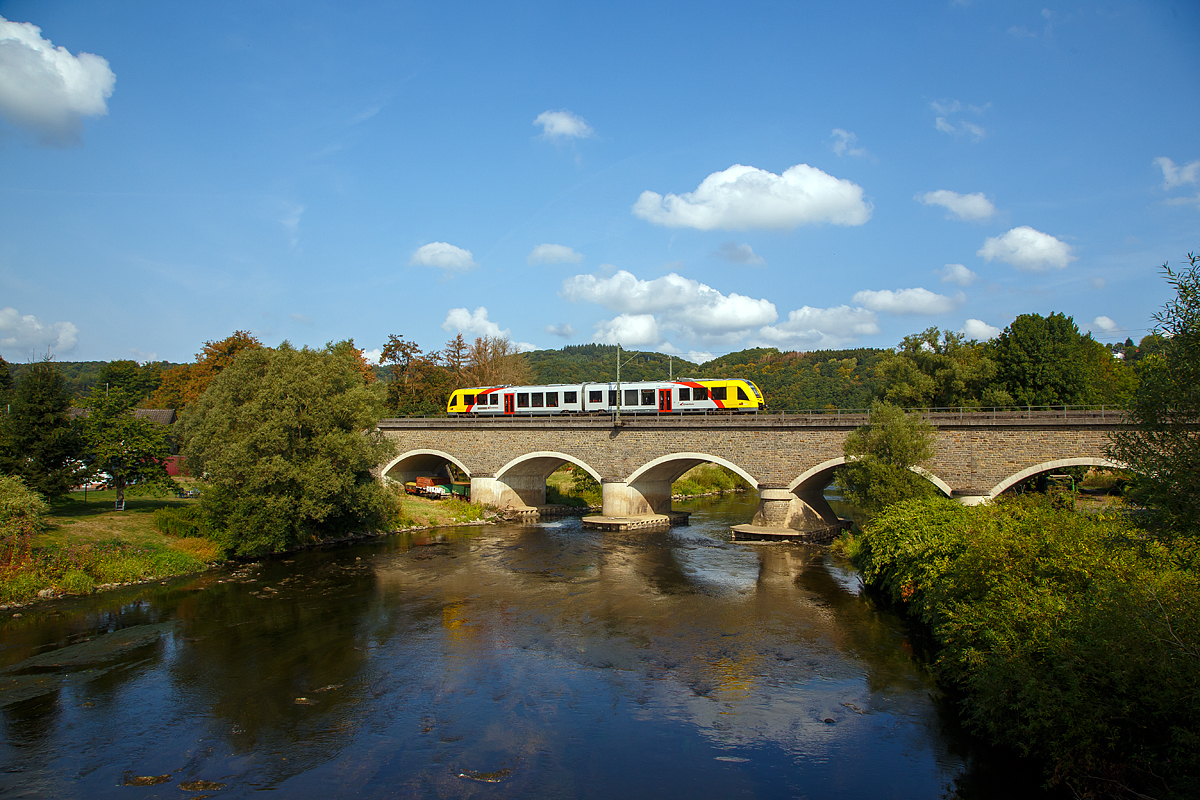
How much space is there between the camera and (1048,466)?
2977 centimetres

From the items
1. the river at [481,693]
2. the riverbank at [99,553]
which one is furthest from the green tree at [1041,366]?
the riverbank at [99,553]

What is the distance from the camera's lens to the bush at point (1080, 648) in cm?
952

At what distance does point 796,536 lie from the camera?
35281 mm

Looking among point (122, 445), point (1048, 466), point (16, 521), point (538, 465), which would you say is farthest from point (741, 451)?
point (16, 521)

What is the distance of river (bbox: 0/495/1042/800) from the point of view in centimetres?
1237

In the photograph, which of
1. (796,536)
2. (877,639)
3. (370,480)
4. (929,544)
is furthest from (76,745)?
(796,536)

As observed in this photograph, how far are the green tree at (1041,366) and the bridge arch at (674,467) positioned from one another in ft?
65.6

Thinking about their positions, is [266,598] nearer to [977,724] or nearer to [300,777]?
[300,777]

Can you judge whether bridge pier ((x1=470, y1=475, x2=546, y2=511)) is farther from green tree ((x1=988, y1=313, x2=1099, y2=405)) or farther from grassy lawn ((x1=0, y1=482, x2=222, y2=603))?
green tree ((x1=988, y1=313, x2=1099, y2=405))

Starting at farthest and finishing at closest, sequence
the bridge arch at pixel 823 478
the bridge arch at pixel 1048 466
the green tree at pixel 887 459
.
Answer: the bridge arch at pixel 823 478 < the green tree at pixel 887 459 < the bridge arch at pixel 1048 466

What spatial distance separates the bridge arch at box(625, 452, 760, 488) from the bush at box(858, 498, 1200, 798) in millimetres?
19335

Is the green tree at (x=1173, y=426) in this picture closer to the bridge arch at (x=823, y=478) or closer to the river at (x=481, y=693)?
the river at (x=481, y=693)

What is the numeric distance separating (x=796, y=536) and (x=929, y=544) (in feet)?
50.2

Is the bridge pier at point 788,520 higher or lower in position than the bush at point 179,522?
lower
